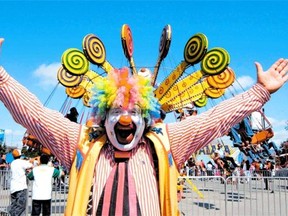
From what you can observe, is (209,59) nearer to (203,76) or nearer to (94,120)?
(203,76)

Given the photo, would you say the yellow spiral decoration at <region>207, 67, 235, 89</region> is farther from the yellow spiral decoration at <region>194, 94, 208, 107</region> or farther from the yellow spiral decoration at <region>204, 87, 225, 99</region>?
the yellow spiral decoration at <region>194, 94, 208, 107</region>

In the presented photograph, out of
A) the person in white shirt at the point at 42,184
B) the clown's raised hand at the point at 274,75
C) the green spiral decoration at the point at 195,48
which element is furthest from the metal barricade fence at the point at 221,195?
the clown's raised hand at the point at 274,75

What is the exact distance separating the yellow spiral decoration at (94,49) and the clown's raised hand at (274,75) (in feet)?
22.1

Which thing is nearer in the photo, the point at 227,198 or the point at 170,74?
the point at 227,198

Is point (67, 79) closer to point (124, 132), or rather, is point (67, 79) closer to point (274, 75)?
point (124, 132)

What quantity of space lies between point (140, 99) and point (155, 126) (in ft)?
0.84

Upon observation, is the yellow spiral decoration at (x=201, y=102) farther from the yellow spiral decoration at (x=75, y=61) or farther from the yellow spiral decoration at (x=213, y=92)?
the yellow spiral decoration at (x=75, y=61)

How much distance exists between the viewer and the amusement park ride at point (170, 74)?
9109 mm

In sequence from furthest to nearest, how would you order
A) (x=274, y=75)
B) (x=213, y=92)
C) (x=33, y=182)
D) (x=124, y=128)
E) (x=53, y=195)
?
(x=213, y=92) → (x=53, y=195) → (x=33, y=182) → (x=274, y=75) → (x=124, y=128)

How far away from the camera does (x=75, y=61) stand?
30.3 ft

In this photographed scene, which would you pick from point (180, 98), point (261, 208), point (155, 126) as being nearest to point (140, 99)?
point (155, 126)

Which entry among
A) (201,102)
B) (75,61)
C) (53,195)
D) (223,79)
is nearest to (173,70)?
(223,79)

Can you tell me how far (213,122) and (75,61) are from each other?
22.7ft

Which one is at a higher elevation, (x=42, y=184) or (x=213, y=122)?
A: (x=213, y=122)
